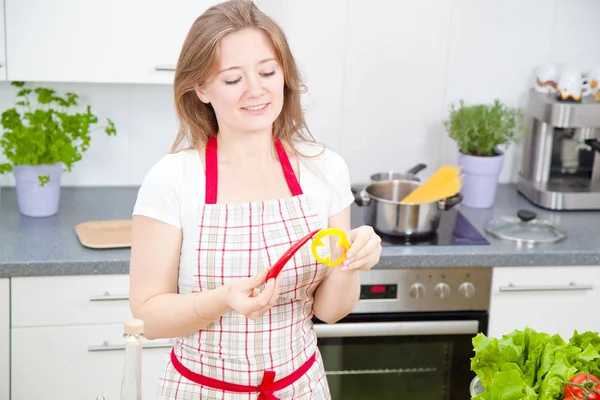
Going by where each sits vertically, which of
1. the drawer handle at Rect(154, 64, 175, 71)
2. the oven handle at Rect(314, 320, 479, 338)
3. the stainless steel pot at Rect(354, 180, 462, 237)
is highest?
the drawer handle at Rect(154, 64, 175, 71)

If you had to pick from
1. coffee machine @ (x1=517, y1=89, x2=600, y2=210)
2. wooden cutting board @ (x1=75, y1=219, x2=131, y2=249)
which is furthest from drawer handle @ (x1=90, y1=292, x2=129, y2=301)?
Result: coffee machine @ (x1=517, y1=89, x2=600, y2=210)

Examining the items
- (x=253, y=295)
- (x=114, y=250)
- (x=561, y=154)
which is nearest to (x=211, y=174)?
(x=253, y=295)

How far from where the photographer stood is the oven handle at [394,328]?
2727mm

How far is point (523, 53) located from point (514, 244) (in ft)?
2.65

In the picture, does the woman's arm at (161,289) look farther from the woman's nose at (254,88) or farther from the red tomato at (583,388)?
the red tomato at (583,388)

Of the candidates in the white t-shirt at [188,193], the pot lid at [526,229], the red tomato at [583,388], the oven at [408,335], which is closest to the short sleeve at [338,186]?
the white t-shirt at [188,193]

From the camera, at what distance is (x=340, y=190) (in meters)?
1.96

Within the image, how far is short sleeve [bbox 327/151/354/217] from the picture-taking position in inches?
76.9

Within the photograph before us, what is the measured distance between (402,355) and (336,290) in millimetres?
995

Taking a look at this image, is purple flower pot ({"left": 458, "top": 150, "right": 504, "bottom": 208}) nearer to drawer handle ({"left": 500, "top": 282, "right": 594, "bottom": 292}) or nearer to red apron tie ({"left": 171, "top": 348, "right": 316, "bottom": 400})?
drawer handle ({"left": 500, "top": 282, "right": 594, "bottom": 292})

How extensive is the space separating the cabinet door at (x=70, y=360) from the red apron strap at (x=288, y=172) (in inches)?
36.3

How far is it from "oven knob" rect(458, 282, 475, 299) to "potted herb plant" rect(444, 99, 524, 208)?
0.45 meters

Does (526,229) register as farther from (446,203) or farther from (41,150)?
(41,150)

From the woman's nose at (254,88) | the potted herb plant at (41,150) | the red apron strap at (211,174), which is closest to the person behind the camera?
the woman's nose at (254,88)
